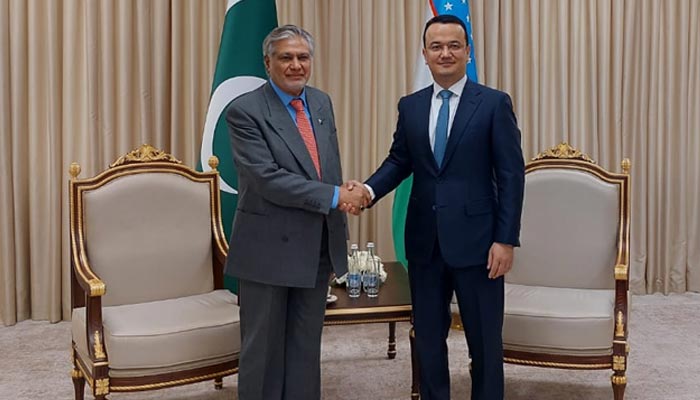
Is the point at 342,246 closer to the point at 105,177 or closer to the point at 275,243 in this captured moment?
the point at 275,243

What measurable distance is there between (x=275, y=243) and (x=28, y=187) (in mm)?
2563

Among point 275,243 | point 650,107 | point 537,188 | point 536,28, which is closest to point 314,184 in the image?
point 275,243

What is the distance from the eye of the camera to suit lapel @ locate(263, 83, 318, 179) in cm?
263

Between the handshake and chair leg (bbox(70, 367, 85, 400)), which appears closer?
the handshake

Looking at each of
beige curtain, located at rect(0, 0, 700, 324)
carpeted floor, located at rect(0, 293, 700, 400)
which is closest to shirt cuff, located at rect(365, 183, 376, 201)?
carpeted floor, located at rect(0, 293, 700, 400)

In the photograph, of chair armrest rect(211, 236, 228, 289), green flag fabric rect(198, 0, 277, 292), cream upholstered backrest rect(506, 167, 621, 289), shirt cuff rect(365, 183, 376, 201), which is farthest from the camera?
green flag fabric rect(198, 0, 277, 292)

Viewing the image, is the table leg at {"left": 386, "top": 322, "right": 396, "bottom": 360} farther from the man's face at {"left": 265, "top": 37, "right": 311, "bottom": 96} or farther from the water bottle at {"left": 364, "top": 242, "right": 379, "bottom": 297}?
the man's face at {"left": 265, "top": 37, "right": 311, "bottom": 96}

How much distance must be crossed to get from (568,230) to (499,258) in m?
1.05

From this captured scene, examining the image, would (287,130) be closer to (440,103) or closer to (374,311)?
(440,103)

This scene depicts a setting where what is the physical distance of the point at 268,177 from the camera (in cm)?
256

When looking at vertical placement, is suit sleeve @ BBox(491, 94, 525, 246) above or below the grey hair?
below

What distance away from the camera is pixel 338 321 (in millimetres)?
3254

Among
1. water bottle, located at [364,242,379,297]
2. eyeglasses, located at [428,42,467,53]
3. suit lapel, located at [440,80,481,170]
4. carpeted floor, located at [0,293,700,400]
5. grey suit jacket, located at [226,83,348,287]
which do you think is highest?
eyeglasses, located at [428,42,467,53]

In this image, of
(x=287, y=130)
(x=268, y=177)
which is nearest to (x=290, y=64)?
(x=287, y=130)
